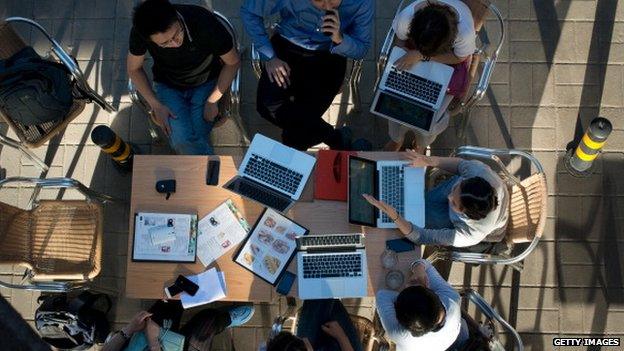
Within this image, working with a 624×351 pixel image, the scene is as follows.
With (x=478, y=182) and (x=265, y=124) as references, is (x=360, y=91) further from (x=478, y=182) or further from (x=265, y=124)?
(x=478, y=182)

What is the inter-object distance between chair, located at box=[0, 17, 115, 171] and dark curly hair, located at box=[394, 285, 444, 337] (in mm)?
2383

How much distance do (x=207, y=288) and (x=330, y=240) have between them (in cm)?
70

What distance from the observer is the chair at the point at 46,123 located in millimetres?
3273

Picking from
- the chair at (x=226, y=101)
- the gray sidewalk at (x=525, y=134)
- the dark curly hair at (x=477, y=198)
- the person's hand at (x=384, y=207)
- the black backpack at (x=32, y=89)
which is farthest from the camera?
the gray sidewalk at (x=525, y=134)

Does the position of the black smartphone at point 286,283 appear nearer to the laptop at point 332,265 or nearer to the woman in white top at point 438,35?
the laptop at point 332,265

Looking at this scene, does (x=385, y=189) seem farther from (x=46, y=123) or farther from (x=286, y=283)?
(x=46, y=123)

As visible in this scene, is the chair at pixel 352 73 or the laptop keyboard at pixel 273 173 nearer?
the laptop keyboard at pixel 273 173

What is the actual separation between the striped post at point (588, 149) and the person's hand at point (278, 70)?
1983mm

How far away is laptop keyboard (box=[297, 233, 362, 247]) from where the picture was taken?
2.83m

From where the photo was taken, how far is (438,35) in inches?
112

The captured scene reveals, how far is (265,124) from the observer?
3.98 metres

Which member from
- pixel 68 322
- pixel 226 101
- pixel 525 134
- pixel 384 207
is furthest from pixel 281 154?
pixel 525 134

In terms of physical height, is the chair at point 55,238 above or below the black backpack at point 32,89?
below

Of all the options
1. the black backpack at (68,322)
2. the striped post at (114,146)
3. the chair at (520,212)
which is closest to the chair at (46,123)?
the striped post at (114,146)
